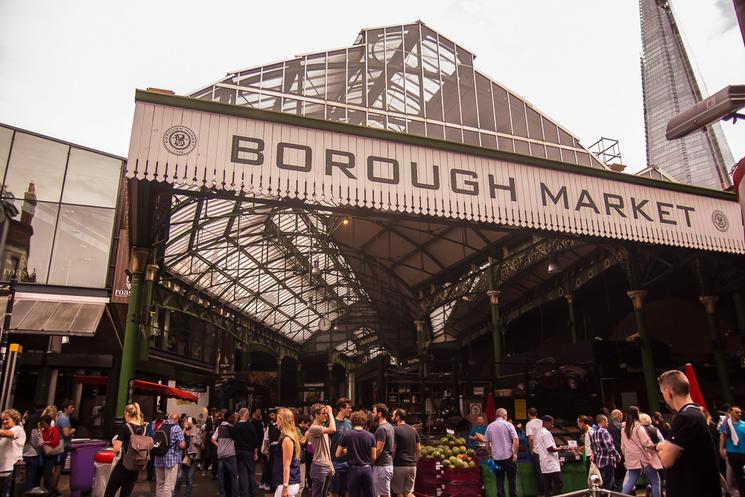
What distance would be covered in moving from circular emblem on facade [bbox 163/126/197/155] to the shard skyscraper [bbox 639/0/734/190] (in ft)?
218

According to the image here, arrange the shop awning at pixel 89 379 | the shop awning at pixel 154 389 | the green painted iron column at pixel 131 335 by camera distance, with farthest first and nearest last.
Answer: the shop awning at pixel 89 379 → the shop awning at pixel 154 389 → the green painted iron column at pixel 131 335

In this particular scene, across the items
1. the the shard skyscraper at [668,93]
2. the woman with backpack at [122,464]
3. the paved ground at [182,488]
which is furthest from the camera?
the the shard skyscraper at [668,93]

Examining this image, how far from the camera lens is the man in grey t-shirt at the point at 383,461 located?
309 inches

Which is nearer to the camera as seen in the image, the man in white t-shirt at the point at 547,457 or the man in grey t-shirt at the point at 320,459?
the man in grey t-shirt at the point at 320,459

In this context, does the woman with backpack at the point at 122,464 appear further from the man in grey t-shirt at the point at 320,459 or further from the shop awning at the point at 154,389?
the shop awning at the point at 154,389

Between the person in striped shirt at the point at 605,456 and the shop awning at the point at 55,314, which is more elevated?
the shop awning at the point at 55,314

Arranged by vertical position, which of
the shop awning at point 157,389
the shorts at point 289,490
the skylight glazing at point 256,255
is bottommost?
the shorts at point 289,490

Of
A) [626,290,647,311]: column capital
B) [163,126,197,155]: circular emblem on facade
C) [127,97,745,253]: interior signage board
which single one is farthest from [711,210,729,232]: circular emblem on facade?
[163,126,197,155]: circular emblem on facade

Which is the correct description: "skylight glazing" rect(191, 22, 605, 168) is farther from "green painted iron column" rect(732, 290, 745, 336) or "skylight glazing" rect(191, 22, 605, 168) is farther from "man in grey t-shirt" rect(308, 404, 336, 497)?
"man in grey t-shirt" rect(308, 404, 336, 497)

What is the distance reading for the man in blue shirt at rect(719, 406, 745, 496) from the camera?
912 centimetres

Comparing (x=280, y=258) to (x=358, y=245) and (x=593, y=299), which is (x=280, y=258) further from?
(x=593, y=299)

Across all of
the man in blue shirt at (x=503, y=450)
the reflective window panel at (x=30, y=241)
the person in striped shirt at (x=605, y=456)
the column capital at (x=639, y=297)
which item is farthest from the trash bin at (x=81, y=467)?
the column capital at (x=639, y=297)

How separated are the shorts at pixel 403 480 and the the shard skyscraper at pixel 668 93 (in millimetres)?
65143

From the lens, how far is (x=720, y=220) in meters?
12.4
